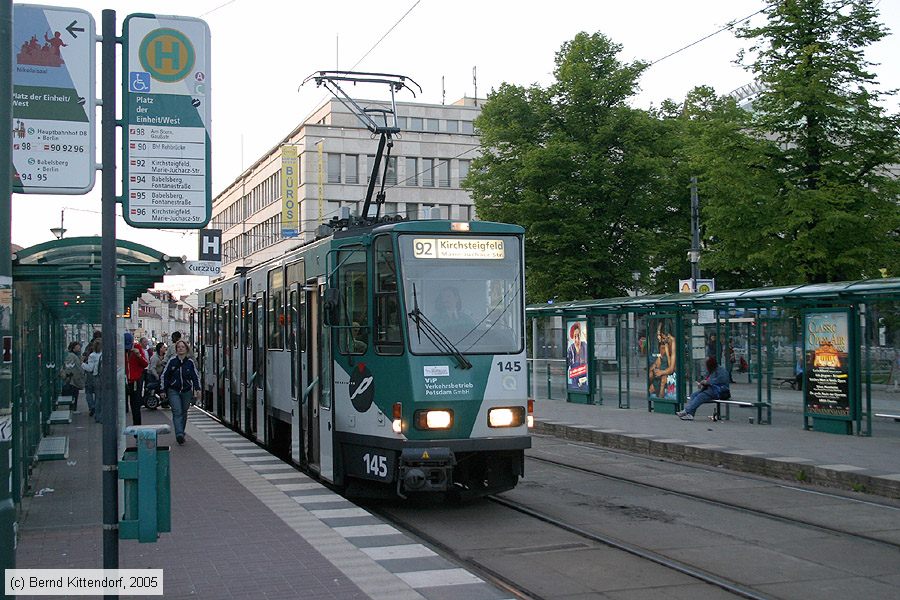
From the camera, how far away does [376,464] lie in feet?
37.6

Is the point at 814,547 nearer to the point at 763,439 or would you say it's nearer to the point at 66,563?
the point at 66,563

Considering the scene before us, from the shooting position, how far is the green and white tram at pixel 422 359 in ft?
36.7

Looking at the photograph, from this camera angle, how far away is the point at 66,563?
8.84 meters

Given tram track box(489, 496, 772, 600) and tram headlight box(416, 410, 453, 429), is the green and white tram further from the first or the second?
tram track box(489, 496, 772, 600)

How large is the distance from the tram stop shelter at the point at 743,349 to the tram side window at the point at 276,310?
9.10 m

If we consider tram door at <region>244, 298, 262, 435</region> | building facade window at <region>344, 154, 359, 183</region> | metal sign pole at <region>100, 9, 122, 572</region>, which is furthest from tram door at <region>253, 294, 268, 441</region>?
building facade window at <region>344, 154, 359, 183</region>

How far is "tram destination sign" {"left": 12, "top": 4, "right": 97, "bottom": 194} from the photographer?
6996mm

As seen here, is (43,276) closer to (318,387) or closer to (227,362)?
(318,387)

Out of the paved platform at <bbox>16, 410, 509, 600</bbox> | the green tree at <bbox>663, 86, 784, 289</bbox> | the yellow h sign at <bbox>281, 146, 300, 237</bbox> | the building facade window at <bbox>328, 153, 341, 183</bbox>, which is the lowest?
the paved platform at <bbox>16, 410, 509, 600</bbox>

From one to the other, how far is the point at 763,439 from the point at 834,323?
2.49 metres

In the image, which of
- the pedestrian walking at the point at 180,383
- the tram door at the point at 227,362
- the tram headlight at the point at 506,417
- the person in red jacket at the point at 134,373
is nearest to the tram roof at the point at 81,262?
the tram headlight at the point at 506,417

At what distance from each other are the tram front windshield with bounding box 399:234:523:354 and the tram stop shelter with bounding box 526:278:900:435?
8240mm

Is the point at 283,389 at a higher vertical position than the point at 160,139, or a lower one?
lower

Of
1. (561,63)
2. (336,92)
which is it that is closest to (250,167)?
(561,63)
